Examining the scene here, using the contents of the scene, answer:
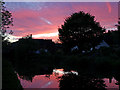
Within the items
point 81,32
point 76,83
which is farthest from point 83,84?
point 81,32

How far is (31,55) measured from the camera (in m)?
46.0

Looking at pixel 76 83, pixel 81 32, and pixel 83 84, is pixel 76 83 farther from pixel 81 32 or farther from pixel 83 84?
pixel 81 32

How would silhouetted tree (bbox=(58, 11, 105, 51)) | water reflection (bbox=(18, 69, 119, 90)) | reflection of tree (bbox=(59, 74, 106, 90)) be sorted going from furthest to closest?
silhouetted tree (bbox=(58, 11, 105, 51)), water reflection (bbox=(18, 69, 119, 90)), reflection of tree (bbox=(59, 74, 106, 90))

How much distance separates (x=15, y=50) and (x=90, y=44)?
2212 centimetres

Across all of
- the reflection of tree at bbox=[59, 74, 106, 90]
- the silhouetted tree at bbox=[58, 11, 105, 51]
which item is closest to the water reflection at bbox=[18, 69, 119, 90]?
the reflection of tree at bbox=[59, 74, 106, 90]

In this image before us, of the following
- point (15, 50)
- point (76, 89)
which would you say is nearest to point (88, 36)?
point (15, 50)

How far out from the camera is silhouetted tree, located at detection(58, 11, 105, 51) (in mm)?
47125

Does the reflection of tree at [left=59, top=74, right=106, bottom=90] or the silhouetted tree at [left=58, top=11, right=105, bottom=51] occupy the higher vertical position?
the silhouetted tree at [left=58, top=11, right=105, bottom=51]

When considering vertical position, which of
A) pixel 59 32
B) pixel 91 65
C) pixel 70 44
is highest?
pixel 59 32

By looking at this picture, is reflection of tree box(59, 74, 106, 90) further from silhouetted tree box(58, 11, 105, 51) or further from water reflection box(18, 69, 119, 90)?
silhouetted tree box(58, 11, 105, 51)

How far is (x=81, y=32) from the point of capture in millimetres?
47188

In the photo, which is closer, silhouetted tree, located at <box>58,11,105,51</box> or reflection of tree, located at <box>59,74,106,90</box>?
reflection of tree, located at <box>59,74,106,90</box>

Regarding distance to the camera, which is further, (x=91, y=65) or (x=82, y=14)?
(x=82, y=14)

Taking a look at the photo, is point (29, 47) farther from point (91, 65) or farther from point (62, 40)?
point (91, 65)
